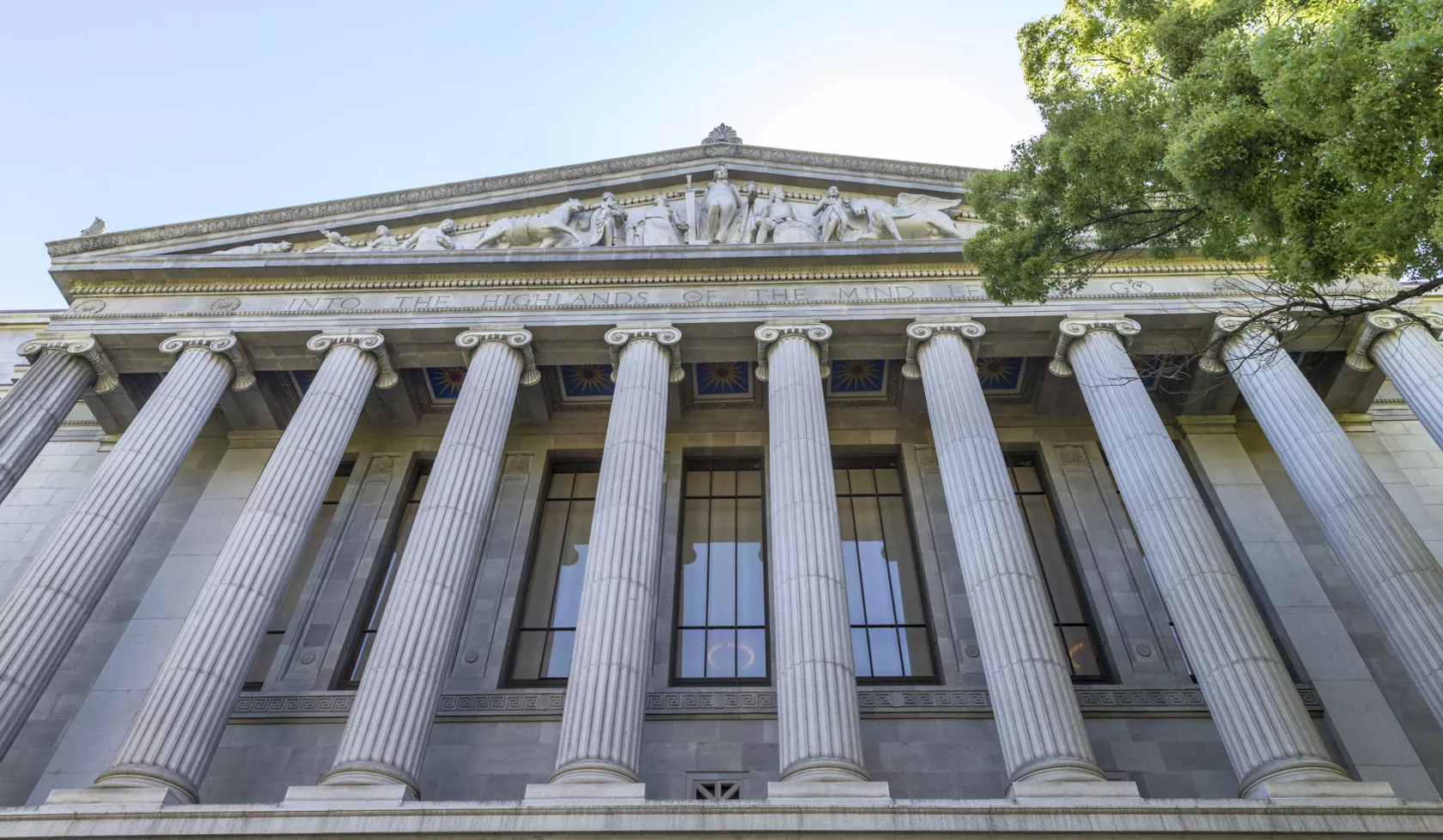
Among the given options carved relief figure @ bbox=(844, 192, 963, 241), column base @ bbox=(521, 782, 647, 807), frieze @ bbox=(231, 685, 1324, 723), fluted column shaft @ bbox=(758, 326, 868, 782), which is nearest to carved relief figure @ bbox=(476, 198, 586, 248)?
fluted column shaft @ bbox=(758, 326, 868, 782)

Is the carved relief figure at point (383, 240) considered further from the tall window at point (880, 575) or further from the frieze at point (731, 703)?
the tall window at point (880, 575)

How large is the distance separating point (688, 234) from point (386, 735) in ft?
39.9

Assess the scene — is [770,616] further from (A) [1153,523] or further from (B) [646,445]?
(A) [1153,523]

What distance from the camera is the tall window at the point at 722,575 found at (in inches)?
723

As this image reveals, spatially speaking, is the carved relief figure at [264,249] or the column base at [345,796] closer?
the column base at [345,796]

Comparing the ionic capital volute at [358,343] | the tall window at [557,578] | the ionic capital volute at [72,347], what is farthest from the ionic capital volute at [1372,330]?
the ionic capital volute at [72,347]

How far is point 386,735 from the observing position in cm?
1245

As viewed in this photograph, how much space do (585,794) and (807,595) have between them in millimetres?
4122

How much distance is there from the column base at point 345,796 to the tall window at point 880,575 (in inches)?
330

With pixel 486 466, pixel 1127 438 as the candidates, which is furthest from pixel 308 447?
pixel 1127 438

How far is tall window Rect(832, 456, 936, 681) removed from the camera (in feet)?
59.9

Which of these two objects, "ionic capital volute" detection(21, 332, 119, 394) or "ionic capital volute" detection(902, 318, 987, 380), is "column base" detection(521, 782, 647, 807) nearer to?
"ionic capital volute" detection(902, 318, 987, 380)

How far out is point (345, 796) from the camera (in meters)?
11.6

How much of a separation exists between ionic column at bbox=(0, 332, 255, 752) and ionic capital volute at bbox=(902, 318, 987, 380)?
12.9 meters
